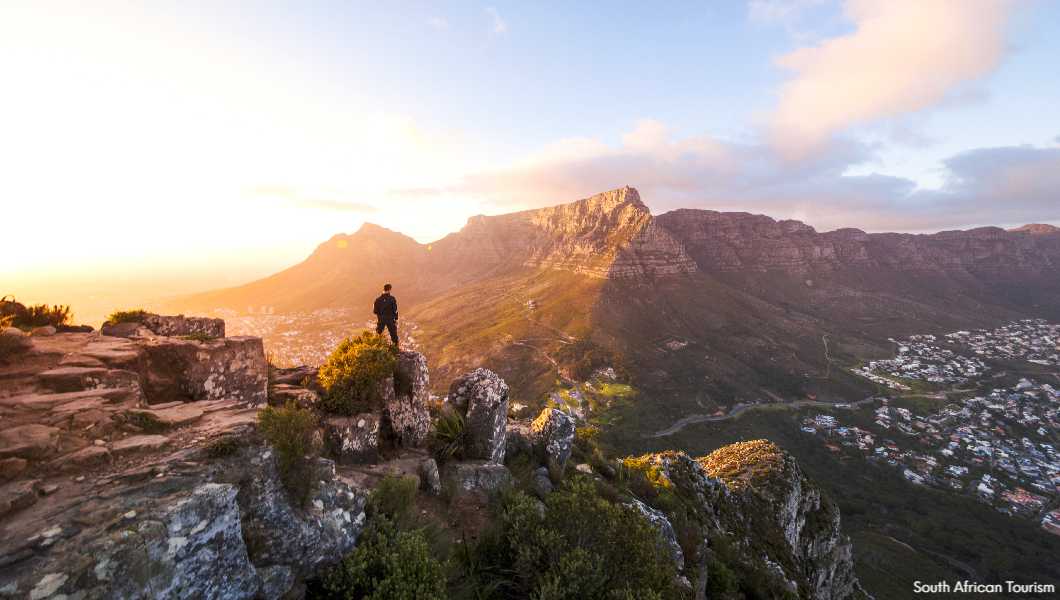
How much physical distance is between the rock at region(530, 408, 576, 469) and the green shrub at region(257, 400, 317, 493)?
903 centimetres

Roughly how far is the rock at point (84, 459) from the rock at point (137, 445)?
93mm

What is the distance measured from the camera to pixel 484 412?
11289 mm

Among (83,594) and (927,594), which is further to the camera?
(927,594)

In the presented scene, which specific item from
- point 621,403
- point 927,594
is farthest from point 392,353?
point 621,403

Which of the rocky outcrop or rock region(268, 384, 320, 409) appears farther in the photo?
the rocky outcrop

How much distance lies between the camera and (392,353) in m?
10.2

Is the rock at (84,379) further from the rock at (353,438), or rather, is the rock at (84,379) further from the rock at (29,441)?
the rock at (353,438)

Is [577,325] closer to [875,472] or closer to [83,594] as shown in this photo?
[875,472]

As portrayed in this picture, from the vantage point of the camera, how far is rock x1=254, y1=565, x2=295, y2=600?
193 inches

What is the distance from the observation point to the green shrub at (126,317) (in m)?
9.04

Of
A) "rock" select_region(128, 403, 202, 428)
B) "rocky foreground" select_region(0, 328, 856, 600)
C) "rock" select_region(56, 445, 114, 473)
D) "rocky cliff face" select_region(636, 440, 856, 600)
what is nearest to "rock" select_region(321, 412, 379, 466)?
"rocky foreground" select_region(0, 328, 856, 600)

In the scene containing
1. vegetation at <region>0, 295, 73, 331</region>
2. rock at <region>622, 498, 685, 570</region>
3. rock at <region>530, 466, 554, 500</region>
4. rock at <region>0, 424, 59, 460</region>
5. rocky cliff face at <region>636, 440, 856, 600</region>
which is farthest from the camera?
rocky cliff face at <region>636, 440, 856, 600</region>

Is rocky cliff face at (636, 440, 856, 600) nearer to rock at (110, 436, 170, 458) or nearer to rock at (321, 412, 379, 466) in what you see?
rock at (321, 412, 379, 466)

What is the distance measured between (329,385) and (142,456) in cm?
388
